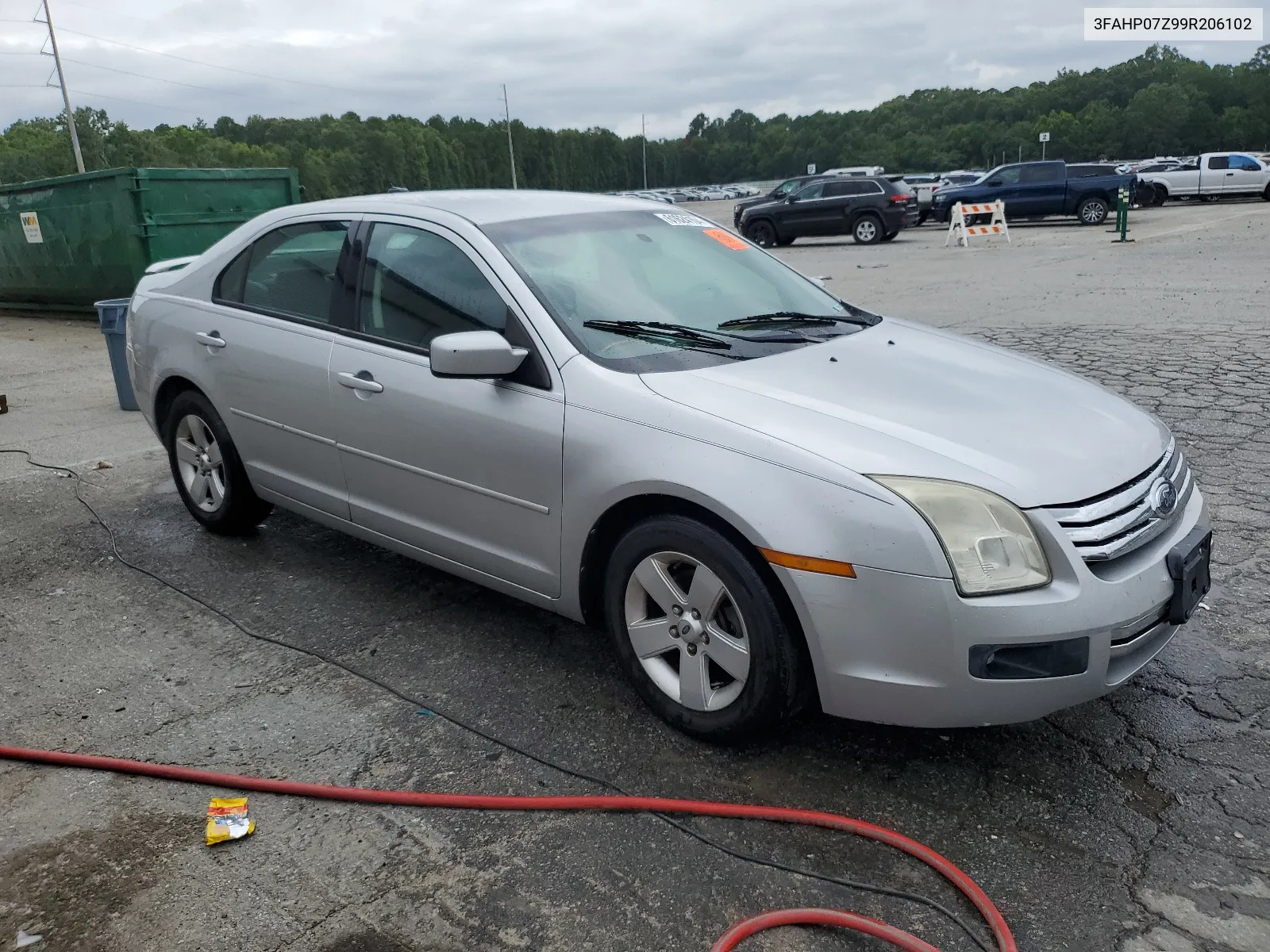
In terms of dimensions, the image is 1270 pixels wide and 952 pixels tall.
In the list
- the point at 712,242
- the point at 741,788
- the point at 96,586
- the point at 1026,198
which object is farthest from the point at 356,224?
the point at 1026,198

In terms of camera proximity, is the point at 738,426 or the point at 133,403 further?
the point at 133,403

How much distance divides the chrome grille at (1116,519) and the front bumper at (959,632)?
0.04m

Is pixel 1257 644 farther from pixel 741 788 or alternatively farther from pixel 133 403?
pixel 133 403

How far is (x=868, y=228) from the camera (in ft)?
81.6

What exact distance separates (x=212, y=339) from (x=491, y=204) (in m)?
1.50

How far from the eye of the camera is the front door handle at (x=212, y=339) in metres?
4.57

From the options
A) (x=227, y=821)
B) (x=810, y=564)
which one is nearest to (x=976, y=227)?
(x=810, y=564)

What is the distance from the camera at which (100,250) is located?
12805 millimetres

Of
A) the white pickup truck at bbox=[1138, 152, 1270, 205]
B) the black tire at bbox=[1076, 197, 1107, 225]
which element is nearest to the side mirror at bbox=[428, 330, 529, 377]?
the black tire at bbox=[1076, 197, 1107, 225]

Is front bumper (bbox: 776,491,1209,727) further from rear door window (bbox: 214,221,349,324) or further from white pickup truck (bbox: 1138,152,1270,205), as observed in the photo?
white pickup truck (bbox: 1138,152,1270,205)

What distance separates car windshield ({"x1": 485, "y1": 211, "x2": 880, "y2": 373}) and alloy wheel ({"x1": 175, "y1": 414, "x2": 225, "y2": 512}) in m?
1.99

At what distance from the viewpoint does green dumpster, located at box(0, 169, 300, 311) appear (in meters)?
12.3

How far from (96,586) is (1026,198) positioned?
26.3 meters

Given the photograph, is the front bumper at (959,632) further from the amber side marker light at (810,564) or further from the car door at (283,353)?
the car door at (283,353)
